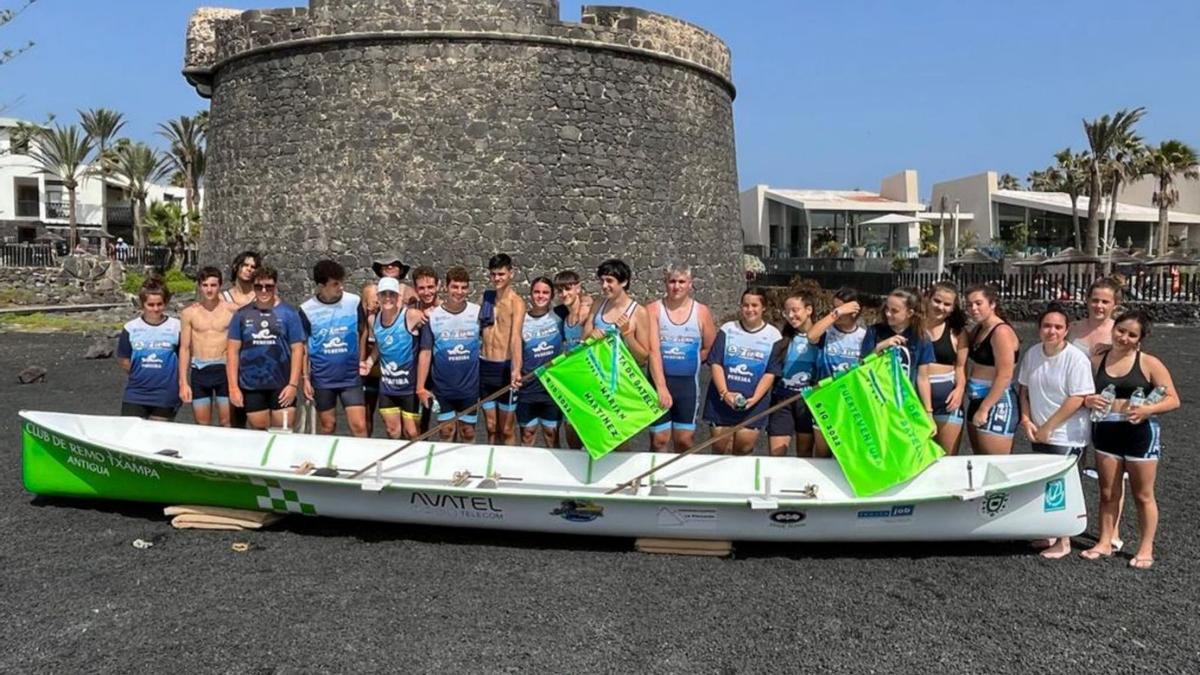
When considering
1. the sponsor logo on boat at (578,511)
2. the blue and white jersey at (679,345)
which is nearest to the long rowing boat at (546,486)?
the sponsor logo on boat at (578,511)

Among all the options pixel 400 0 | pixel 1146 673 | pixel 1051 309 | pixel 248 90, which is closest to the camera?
pixel 1146 673

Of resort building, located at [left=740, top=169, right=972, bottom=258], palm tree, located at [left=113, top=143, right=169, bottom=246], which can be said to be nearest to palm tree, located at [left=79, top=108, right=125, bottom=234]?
palm tree, located at [left=113, top=143, right=169, bottom=246]

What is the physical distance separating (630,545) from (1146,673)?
8.85 feet

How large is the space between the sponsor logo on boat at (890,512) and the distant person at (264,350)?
3.93m

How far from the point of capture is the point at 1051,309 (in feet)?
16.3

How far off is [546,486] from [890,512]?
216 centimetres

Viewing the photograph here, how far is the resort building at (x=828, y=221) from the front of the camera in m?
44.6

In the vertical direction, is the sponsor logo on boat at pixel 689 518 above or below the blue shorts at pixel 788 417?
below

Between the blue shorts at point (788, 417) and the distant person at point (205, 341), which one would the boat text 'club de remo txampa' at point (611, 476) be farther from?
the distant person at point (205, 341)

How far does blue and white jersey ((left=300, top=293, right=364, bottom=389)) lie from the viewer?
6.05 metres

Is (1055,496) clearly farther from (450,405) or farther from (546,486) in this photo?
(450,405)

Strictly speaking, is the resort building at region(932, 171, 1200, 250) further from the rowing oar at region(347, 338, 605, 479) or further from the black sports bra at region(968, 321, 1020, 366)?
the rowing oar at region(347, 338, 605, 479)

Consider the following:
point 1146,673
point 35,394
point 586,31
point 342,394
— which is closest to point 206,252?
point 35,394

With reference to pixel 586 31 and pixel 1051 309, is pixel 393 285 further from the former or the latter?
pixel 586 31
